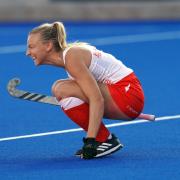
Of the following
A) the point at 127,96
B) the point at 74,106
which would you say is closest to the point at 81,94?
the point at 74,106

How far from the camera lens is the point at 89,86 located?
673 cm

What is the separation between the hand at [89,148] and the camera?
6793 millimetres

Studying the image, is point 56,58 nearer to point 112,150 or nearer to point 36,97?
point 36,97

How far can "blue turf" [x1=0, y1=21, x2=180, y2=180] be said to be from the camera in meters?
6.45

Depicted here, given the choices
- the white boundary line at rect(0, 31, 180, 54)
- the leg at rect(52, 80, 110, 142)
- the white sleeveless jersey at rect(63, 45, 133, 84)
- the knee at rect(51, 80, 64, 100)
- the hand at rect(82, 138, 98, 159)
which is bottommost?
the hand at rect(82, 138, 98, 159)

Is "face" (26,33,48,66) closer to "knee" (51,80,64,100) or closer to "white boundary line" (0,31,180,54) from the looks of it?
"knee" (51,80,64,100)

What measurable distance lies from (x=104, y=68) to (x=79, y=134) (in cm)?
131

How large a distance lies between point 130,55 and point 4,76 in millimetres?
3163

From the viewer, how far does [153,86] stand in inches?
446

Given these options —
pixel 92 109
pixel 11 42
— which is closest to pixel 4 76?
pixel 11 42

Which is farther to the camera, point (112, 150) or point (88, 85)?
point (112, 150)

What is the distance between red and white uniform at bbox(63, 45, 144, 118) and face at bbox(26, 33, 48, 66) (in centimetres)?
31

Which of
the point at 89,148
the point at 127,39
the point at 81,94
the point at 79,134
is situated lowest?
the point at 89,148

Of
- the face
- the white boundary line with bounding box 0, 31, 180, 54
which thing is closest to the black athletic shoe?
the face
